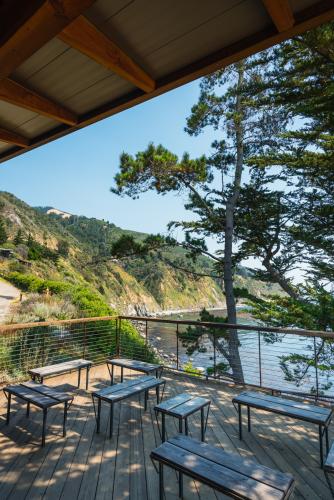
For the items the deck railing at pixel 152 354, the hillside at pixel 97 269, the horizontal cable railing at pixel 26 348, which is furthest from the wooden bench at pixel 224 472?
the hillside at pixel 97 269

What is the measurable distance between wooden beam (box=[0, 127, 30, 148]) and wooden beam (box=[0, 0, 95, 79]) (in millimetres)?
1309

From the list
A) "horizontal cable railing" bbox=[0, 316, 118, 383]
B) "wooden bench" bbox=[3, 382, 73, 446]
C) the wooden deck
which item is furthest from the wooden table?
"horizontal cable railing" bbox=[0, 316, 118, 383]

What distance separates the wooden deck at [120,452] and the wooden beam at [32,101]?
2.68 m

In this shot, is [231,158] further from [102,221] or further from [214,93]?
[102,221]

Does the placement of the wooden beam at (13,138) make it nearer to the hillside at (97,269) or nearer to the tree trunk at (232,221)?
the tree trunk at (232,221)

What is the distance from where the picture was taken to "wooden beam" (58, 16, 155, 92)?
4.94 feet

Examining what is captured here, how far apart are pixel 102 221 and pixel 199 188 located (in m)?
68.1

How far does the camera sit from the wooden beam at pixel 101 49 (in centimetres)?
150

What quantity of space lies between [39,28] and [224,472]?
236 cm

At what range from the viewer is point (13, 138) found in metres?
2.72

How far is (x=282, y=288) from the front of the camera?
10.6 metres

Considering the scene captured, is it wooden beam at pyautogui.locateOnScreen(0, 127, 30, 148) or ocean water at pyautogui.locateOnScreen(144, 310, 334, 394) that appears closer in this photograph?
wooden beam at pyautogui.locateOnScreen(0, 127, 30, 148)

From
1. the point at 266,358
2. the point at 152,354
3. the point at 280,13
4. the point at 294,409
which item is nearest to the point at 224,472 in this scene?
the point at 294,409

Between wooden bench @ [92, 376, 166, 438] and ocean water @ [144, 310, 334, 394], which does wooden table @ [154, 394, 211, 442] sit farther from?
ocean water @ [144, 310, 334, 394]
